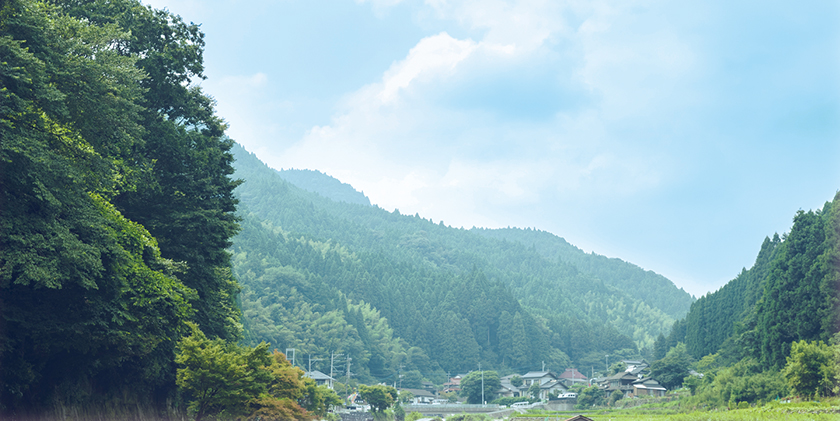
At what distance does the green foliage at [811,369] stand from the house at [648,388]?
44.4 meters

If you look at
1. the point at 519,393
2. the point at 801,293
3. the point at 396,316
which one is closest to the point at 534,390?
the point at 519,393

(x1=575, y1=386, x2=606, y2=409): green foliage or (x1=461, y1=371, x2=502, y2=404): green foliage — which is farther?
(x1=461, y1=371, x2=502, y2=404): green foliage

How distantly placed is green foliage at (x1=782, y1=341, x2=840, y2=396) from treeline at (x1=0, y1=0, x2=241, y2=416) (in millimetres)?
29059

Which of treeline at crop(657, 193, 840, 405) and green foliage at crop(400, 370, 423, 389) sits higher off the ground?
treeline at crop(657, 193, 840, 405)

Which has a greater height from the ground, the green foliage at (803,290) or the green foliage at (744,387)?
the green foliage at (803,290)

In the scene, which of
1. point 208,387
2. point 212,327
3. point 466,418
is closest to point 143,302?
point 208,387

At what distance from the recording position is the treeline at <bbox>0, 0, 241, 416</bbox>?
15312 mm

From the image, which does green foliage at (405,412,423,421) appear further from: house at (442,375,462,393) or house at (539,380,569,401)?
house at (442,375,462,393)

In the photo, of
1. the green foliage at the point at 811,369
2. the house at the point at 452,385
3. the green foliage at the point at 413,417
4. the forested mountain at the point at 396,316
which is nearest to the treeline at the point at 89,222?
the green foliage at the point at 811,369

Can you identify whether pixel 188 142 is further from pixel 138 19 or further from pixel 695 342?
pixel 695 342

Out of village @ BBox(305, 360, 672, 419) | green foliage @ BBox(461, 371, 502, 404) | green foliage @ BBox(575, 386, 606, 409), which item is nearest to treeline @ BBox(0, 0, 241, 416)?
village @ BBox(305, 360, 672, 419)

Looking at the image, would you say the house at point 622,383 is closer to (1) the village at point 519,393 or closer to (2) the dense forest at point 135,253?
(1) the village at point 519,393

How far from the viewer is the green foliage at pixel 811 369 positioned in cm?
3316

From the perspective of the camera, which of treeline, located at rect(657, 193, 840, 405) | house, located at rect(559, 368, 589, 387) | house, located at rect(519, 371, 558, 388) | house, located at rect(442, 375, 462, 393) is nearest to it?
treeline, located at rect(657, 193, 840, 405)
